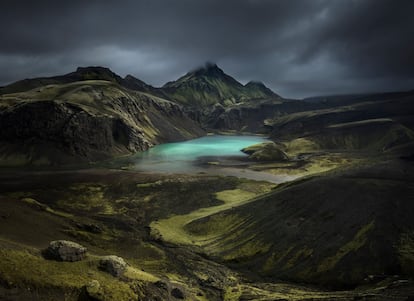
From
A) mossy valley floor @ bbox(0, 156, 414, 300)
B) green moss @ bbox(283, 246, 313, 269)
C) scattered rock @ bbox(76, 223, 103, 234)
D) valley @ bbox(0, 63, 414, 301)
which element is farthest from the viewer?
scattered rock @ bbox(76, 223, 103, 234)

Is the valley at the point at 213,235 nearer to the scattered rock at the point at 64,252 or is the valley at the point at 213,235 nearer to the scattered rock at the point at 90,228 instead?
the scattered rock at the point at 90,228

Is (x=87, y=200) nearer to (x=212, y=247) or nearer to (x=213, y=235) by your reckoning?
(x=213, y=235)

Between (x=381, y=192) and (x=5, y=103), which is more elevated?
(x=5, y=103)

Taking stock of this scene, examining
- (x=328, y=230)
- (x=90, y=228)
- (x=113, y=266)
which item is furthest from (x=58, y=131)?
(x=328, y=230)

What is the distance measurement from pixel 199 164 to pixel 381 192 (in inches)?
3844

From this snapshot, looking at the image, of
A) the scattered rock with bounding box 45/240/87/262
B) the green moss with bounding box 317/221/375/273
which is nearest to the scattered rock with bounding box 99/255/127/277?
the scattered rock with bounding box 45/240/87/262

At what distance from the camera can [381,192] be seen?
171ft

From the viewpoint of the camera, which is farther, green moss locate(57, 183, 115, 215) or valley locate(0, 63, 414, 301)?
green moss locate(57, 183, 115, 215)

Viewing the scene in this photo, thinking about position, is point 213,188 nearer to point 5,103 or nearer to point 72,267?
point 72,267

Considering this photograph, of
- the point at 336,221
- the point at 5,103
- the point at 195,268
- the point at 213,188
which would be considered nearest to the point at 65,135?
the point at 5,103

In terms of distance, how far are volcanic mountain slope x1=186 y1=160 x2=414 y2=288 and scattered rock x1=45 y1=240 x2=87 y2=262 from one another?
2469 centimetres

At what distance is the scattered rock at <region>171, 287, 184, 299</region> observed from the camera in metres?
33.1

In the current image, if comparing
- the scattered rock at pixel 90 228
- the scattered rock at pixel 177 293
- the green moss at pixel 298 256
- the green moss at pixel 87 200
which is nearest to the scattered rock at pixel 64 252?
the scattered rock at pixel 177 293

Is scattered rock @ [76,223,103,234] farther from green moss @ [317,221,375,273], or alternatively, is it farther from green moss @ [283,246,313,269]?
green moss @ [317,221,375,273]
